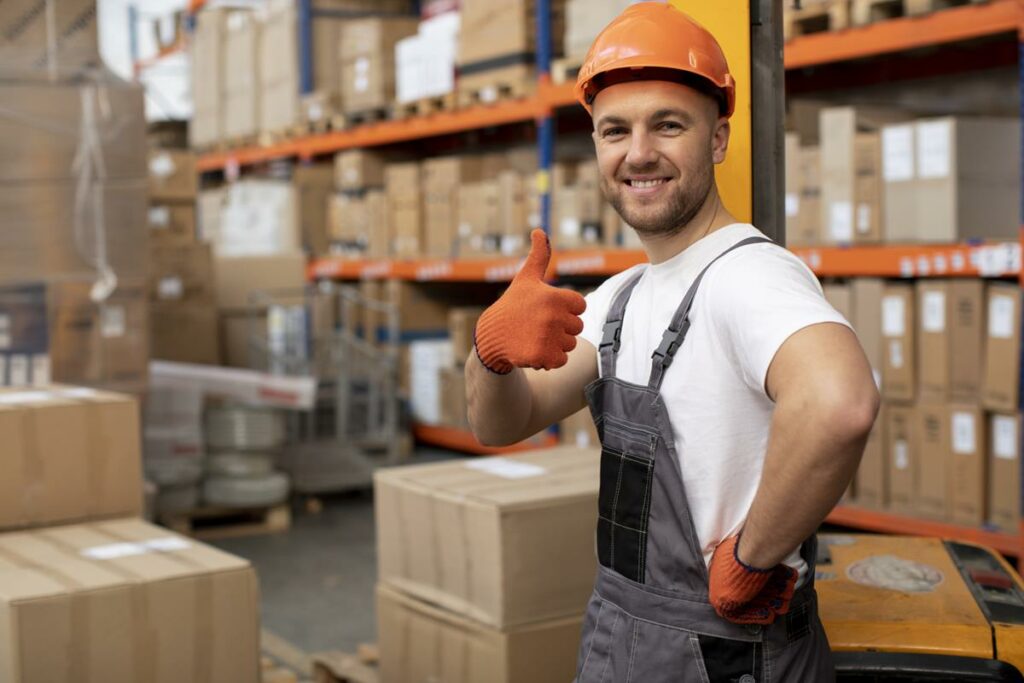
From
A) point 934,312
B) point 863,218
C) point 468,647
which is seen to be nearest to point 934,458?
point 934,312

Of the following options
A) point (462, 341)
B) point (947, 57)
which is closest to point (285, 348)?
point (462, 341)

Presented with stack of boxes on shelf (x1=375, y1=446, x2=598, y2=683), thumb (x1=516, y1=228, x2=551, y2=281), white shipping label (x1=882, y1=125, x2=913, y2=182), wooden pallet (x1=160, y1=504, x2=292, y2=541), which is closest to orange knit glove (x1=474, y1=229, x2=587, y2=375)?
thumb (x1=516, y1=228, x2=551, y2=281)

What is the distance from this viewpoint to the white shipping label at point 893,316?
4969 mm

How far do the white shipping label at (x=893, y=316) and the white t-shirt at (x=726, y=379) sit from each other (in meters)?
3.33

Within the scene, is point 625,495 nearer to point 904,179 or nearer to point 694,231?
point 694,231

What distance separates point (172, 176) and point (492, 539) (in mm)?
4967

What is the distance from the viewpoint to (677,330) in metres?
1.81

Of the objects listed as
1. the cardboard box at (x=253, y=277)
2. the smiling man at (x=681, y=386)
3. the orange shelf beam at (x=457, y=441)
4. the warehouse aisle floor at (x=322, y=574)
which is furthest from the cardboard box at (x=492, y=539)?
the cardboard box at (x=253, y=277)

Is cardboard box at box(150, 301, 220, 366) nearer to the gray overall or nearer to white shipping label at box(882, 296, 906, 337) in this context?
white shipping label at box(882, 296, 906, 337)

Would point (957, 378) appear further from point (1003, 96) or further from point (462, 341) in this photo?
point (462, 341)

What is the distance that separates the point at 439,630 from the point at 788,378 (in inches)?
70.3

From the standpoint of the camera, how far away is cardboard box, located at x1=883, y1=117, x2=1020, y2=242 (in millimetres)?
4812

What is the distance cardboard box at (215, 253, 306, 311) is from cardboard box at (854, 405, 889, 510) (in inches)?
174

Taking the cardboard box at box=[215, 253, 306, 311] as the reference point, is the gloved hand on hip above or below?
below
